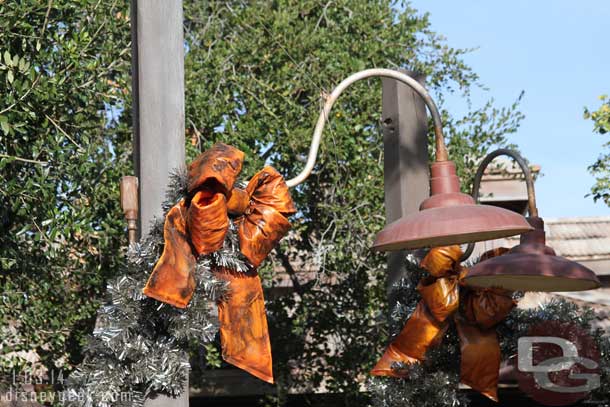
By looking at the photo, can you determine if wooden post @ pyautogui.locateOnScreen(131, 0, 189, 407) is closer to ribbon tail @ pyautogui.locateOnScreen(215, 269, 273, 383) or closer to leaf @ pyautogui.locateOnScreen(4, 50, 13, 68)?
ribbon tail @ pyautogui.locateOnScreen(215, 269, 273, 383)

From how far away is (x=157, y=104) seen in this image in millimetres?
3021

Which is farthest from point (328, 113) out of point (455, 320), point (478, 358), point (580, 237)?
point (580, 237)

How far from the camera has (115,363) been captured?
118 inches

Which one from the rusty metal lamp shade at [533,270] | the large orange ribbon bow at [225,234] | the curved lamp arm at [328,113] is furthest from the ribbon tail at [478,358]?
the large orange ribbon bow at [225,234]

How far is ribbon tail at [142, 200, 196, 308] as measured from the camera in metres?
2.82

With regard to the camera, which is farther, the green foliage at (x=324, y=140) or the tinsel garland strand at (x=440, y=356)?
the green foliage at (x=324, y=140)

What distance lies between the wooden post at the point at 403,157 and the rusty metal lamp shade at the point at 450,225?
1.09 meters

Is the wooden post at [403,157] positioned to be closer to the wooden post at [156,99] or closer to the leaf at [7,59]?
the wooden post at [156,99]

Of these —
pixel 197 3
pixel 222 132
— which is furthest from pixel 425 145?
pixel 197 3

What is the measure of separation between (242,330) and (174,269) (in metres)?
0.34

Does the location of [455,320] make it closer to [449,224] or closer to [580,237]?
[449,224]

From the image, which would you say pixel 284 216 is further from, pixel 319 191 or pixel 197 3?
pixel 197 3

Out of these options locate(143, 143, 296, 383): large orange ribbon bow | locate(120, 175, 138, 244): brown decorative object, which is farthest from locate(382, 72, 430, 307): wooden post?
locate(120, 175, 138, 244): brown decorative object

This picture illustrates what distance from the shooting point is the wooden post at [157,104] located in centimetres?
299
